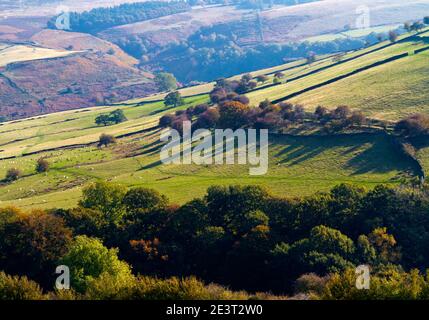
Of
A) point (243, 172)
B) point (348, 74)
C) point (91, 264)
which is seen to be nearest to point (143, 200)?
point (91, 264)

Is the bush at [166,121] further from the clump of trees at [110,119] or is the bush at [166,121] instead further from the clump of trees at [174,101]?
the clump of trees at [174,101]

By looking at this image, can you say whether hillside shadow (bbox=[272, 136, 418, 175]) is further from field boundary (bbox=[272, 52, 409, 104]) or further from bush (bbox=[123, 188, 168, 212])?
field boundary (bbox=[272, 52, 409, 104])

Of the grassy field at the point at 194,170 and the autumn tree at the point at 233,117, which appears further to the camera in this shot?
the autumn tree at the point at 233,117

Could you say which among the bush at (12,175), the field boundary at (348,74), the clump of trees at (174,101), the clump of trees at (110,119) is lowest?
the bush at (12,175)

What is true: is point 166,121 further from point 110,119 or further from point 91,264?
point 91,264

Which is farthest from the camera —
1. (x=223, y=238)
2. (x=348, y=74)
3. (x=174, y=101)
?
(x=174, y=101)

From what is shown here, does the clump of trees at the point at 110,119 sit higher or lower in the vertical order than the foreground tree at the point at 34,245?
higher

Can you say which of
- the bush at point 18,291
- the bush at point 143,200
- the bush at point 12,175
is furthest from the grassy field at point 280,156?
the bush at point 18,291

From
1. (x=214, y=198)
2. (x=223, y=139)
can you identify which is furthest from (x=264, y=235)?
(x=223, y=139)

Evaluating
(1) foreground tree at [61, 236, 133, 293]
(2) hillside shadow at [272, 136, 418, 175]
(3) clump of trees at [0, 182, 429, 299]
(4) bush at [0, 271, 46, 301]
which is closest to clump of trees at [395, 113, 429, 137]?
(2) hillside shadow at [272, 136, 418, 175]

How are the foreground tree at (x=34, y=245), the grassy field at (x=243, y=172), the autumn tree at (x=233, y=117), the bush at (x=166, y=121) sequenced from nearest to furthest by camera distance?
the foreground tree at (x=34, y=245) → the grassy field at (x=243, y=172) → the autumn tree at (x=233, y=117) → the bush at (x=166, y=121)

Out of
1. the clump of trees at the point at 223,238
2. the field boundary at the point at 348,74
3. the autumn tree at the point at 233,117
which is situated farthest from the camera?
the field boundary at the point at 348,74

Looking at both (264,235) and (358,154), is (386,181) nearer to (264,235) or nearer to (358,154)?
(358,154)

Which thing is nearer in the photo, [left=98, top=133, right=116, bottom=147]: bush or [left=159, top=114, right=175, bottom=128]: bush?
[left=98, top=133, right=116, bottom=147]: bush
